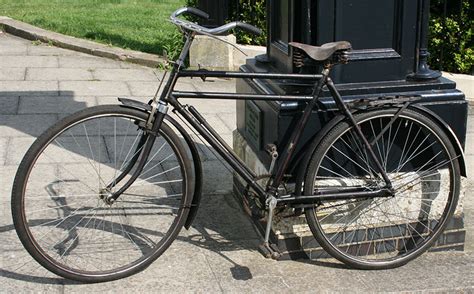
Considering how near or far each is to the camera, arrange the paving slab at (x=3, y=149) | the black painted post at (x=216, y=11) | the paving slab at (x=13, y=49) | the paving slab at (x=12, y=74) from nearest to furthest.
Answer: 1. the paving slab at (x=3, y=149)
2. the paving slab at (x=12, y=74)
3. the black painted post at (x=216, y=11)
4. the paving slab at (x=13, y=49)

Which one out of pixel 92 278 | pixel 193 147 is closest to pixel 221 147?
pixel 193 147

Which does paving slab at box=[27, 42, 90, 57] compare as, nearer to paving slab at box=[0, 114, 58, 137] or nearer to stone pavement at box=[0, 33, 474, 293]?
paving slab at box=[0, 114, 58, 137]

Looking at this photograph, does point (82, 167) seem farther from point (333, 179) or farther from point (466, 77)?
point (466, 77)

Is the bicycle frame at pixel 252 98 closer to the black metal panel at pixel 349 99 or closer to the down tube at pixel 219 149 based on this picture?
the down tube at pixel 219 149

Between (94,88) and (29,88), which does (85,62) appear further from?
(29,88)

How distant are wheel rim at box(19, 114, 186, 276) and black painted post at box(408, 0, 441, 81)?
1382mm

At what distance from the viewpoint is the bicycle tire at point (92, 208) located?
12.2 feet

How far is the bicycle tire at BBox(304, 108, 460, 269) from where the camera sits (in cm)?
398

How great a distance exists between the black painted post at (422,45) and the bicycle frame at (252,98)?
54cm

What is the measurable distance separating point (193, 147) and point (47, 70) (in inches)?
188

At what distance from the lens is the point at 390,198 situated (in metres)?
4.17

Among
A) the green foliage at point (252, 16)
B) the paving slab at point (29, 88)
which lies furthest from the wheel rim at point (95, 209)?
the green foliage at point (252, 16)

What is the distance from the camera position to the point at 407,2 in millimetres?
4090

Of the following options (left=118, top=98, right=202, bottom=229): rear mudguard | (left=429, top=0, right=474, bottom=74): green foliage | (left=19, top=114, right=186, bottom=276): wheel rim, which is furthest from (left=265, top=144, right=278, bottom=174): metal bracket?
(left=429, top=0, right=474, bottom=74): green foliage
